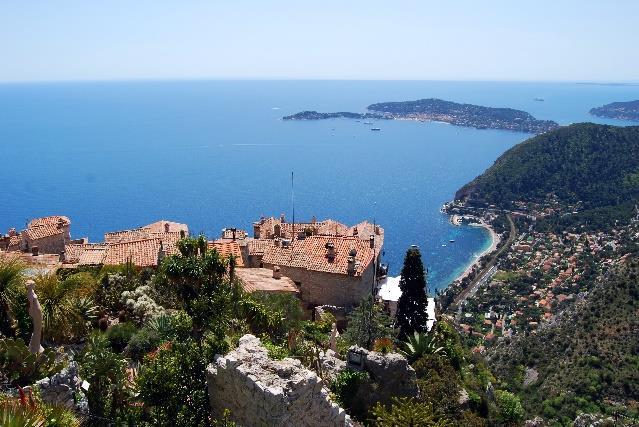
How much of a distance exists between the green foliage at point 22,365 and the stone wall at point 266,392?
327 centimetres

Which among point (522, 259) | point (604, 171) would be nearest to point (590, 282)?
point (522, 259)

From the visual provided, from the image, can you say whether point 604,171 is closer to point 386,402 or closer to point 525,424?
point 525,424

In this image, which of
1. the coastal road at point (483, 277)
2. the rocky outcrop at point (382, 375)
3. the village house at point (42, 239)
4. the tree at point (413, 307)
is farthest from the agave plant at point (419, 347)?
the coastal road at point (483, 277)

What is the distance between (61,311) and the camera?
1382 centimetres

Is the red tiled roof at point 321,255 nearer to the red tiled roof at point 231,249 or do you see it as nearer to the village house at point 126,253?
the red tiled roof at point 231,249

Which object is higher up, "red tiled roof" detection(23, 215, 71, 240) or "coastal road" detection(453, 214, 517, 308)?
"red tiled roof" detection(23, 215, 71, 240)

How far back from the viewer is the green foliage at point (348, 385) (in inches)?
578

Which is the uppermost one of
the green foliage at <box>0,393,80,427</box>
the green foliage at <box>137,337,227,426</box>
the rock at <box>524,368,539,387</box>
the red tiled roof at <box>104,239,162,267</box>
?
the green foliage at <box>0,393,80,427</box>

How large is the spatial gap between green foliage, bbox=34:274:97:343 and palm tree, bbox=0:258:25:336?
0.47 meters

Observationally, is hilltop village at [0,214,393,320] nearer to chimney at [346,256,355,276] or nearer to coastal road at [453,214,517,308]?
chimney at [346,256,355,276]

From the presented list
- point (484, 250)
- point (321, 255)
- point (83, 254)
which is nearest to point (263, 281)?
point (321, 255)

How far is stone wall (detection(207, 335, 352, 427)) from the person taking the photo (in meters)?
9.77

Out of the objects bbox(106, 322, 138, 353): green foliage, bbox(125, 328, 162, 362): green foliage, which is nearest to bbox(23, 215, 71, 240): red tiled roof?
bbox(106, 322, 138, 353): green foliage

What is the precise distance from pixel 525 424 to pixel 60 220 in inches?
1022
